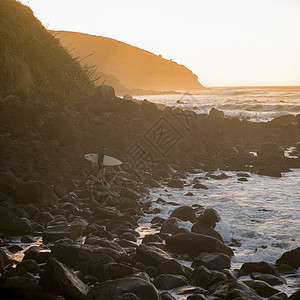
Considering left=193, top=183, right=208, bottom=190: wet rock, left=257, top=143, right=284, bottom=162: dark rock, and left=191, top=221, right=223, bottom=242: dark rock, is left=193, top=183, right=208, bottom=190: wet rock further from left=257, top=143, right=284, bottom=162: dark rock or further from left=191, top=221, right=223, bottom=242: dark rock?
left=257, top=143, right=284, bottom=162: dark rock

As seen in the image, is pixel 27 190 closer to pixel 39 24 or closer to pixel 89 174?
pixel 89 174

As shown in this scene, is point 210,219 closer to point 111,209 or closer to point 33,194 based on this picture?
point 111,209

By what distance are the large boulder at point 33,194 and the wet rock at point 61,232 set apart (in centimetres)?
201

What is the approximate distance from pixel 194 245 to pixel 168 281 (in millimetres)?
1822

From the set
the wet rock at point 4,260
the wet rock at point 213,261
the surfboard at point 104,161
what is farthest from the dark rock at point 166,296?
the surfboard at point 104,161

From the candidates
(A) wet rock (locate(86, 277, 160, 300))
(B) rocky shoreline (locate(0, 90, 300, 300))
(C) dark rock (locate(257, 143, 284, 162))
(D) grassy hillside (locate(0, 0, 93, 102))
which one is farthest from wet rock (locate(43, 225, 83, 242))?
(C) dark rock (locate(257, 143, 284, 162))

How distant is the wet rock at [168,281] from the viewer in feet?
21.3

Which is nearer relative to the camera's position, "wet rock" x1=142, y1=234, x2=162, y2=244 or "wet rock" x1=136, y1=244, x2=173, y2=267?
"wet rock" x1=136, y1=244, x2=173, y2=267

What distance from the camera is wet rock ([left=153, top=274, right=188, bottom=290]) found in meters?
6.49

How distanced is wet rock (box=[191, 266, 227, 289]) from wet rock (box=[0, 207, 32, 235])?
4098 millimetres

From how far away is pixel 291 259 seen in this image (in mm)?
7793

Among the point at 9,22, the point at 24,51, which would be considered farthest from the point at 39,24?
the point at 24,51

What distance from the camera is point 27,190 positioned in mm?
10891

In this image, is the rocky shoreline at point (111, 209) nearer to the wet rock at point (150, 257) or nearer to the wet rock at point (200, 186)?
the wet rock at point (150, 257)
